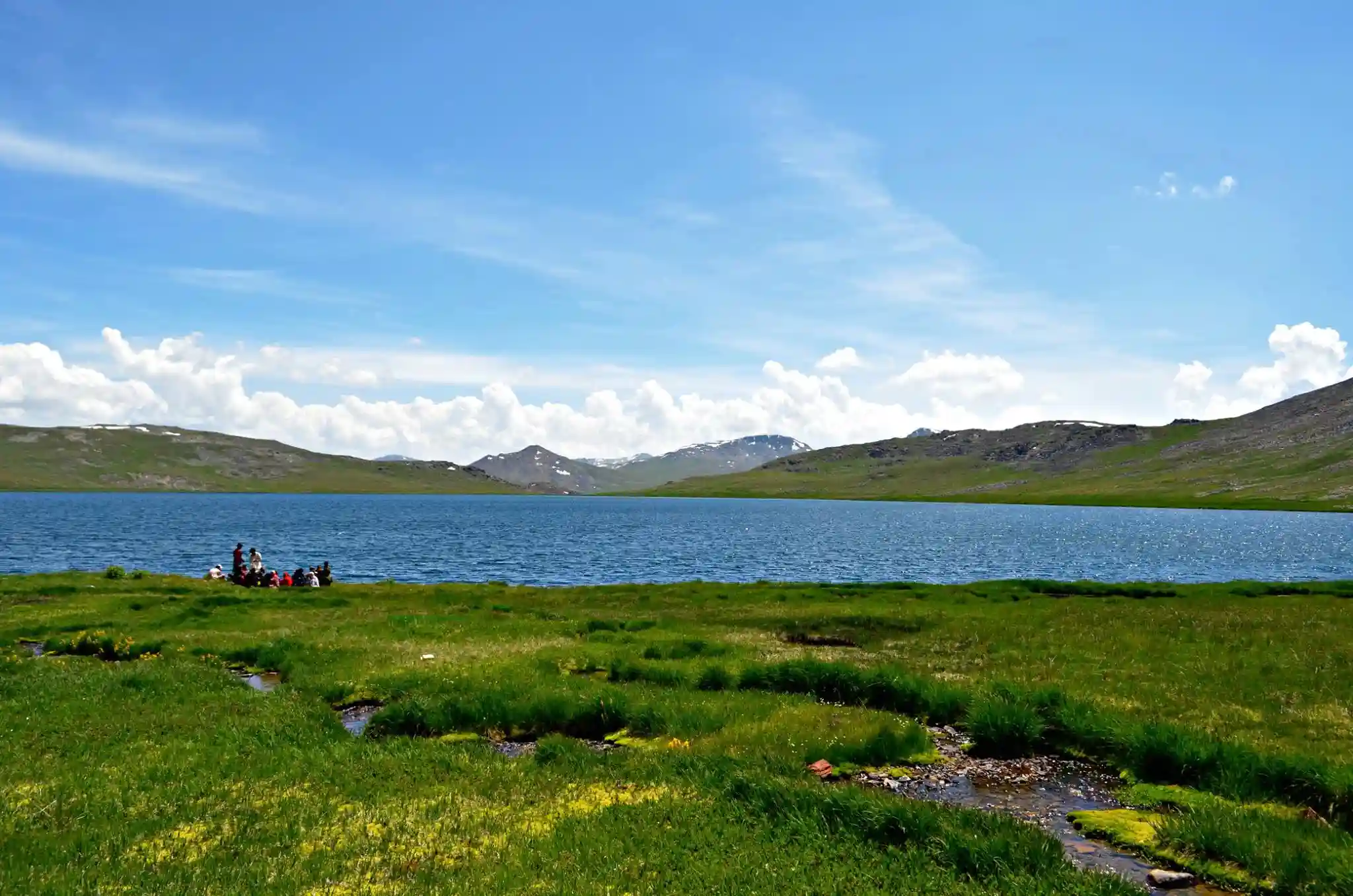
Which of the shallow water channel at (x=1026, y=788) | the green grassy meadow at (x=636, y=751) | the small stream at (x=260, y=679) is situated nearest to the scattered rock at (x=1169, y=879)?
the shallow water channel at (x=1026, y=788)

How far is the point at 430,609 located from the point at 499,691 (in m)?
27.1

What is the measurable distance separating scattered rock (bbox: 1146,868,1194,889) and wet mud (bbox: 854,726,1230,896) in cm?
48

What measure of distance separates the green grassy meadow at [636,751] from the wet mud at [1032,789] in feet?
2.07

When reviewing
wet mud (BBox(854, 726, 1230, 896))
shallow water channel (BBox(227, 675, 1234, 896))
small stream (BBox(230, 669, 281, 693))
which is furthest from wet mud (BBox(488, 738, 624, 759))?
small stream (BBox(230, 669, 281, 693))

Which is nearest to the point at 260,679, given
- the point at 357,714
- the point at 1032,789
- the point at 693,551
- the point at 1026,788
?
the point at 357,714

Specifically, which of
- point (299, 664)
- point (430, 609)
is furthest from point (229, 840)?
point (430, 609)

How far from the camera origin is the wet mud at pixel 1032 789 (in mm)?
14172

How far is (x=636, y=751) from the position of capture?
19234 mm

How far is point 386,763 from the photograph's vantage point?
17.2 meters

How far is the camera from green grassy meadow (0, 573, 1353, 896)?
12008 millimetres

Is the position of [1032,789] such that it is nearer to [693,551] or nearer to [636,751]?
[636,751]

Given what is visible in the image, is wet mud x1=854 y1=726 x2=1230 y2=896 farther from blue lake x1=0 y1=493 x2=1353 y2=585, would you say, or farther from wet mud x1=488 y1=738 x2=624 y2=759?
blue lake x1=0 y1=493 x2=1353 y2=585

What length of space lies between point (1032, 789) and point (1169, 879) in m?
5.00

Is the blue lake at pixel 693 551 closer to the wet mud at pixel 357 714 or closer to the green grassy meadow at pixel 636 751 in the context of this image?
the green grassy meadow at pixel 636 751
